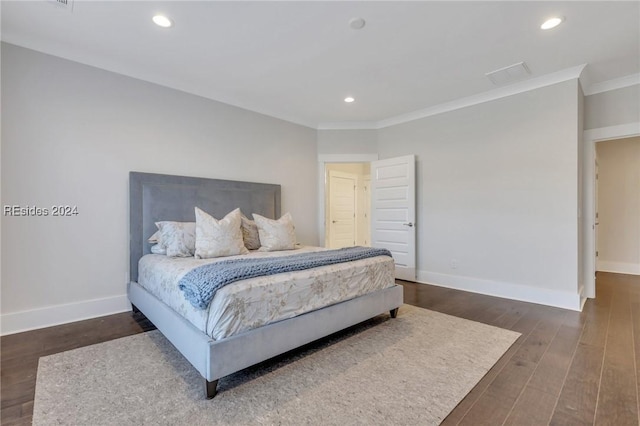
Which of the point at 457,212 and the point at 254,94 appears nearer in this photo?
the point at 254,94

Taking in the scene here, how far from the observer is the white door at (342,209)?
22.7ft

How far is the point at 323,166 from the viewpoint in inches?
205

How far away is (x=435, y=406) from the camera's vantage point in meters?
1.66

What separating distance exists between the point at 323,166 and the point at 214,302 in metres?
3.77

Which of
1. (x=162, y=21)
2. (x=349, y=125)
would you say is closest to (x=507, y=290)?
(x=349, y=125)

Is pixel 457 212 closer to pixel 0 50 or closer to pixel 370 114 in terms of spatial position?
pixel 370 114

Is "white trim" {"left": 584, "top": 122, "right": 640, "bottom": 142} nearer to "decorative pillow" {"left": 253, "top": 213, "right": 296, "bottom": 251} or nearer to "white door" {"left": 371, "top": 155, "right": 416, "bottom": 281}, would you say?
"white door" {"left": 371, "top": 155, "right": 416, "bottom": 281}

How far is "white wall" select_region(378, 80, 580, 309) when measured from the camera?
3350 mm

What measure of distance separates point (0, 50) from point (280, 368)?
12.2 feet

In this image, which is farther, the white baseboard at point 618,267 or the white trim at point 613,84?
the white baseboard at point 618,267

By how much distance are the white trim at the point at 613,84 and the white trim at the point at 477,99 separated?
683 millimetres

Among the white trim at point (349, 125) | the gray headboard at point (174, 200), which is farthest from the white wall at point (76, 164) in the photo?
the white trim at point (349, 125)

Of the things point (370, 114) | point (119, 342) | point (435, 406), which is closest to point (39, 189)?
point (119, 342)

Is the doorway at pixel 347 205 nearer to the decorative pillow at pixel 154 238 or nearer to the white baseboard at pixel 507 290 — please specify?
the white baseboard at pixel 507 290
